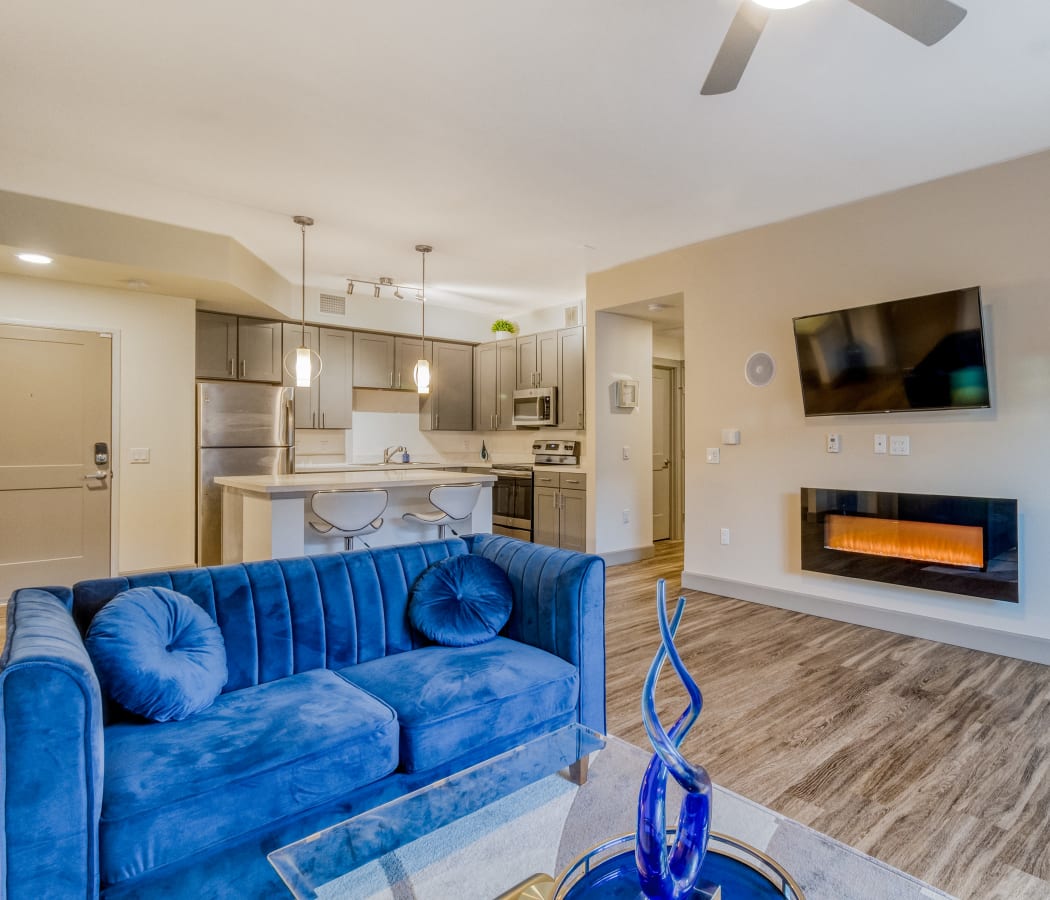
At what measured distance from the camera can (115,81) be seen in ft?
8.84

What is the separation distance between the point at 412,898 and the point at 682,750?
5.09 ft

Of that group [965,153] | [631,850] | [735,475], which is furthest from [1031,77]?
[631,850]

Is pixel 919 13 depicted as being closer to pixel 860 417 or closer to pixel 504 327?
pixel 860 417

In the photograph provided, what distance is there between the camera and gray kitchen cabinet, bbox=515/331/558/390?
252 inches

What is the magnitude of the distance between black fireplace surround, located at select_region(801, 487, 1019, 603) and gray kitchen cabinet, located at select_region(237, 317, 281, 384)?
4895 millimetres

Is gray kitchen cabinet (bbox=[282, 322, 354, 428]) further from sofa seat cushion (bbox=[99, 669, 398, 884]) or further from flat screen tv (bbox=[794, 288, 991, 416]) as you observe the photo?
sofa seat cushion (bbox=[99, 669, 398, 884])

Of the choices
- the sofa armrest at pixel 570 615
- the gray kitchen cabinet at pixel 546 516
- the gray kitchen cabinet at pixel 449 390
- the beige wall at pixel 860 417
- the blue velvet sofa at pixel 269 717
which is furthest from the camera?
the gray kitchen cabinet at pixel 449 390

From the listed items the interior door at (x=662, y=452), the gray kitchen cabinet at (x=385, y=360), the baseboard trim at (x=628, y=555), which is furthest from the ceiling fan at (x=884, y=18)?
the interior door at (x=662, y=452)

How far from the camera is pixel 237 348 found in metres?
5.74

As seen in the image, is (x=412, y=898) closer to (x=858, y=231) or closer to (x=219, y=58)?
(x=219, y=58)

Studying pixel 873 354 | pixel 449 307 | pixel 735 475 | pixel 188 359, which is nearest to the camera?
pixel 873 354

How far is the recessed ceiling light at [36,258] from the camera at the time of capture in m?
4.01

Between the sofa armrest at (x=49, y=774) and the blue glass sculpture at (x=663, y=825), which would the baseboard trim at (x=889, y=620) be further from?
the sofa armrest at (x=49, y=774)

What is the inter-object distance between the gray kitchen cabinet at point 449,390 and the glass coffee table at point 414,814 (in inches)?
230
